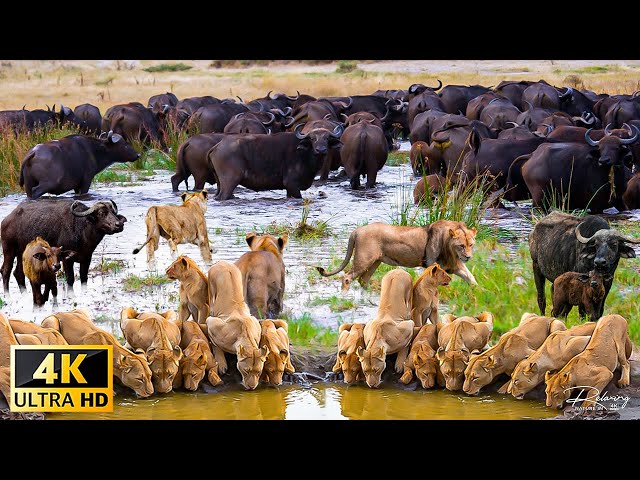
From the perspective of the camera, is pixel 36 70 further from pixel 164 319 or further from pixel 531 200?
pixel 531 200

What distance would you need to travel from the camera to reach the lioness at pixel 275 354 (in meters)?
8.60

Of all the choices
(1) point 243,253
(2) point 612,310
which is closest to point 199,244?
(1) point 243,253

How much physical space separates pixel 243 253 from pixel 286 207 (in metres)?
0.62

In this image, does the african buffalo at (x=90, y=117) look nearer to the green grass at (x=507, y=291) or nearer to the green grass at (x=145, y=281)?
the green grass at (x=145, y=281)

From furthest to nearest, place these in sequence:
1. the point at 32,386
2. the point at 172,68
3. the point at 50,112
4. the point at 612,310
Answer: the point at 50,112 < the point at 172,68 < the point at 612,310 < the point at 32,386

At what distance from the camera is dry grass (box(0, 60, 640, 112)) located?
9586mm

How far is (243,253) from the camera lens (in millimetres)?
9250

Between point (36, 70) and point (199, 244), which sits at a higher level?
point (36, 70)

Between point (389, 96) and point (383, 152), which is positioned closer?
point (383, 152)

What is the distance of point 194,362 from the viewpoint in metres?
8.53

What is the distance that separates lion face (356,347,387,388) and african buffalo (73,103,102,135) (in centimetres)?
349

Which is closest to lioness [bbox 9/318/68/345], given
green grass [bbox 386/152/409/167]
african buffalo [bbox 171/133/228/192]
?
african buffalo [bbox 171/133/228/192]

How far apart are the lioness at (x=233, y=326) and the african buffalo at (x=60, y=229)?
101cm

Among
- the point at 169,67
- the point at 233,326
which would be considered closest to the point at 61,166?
the point at 169,67
